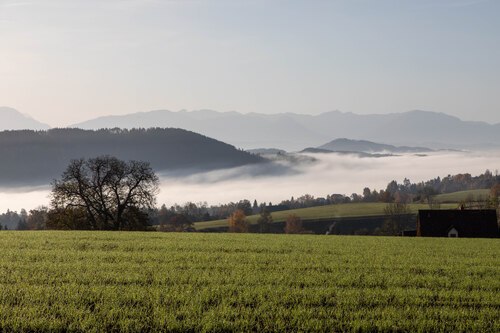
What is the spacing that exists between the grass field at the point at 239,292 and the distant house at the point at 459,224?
151 feet

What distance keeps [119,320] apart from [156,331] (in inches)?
42.4

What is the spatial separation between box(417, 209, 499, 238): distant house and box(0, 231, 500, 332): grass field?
151ft

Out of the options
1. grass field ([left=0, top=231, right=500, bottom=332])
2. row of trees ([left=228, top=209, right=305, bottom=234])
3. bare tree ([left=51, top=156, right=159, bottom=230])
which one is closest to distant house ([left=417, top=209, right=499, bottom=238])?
bare tree ([left=51, top=156, right=159, bottom=230])

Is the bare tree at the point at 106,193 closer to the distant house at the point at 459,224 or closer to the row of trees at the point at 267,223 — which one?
the distant house at the point at 459,224

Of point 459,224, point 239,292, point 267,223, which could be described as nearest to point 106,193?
point 459,224

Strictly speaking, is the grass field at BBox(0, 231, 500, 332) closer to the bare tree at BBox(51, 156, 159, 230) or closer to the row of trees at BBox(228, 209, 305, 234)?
the bare tree at BBox(51, 156, 159, 230)

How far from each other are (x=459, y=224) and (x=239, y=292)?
199 ft

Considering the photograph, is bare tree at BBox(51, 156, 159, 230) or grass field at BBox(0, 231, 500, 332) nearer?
grass field at BBox(0, 231, 500, 332)

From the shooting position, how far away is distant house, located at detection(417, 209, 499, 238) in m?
71.3

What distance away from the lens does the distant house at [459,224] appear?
234 ft

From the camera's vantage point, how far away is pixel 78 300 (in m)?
15.7

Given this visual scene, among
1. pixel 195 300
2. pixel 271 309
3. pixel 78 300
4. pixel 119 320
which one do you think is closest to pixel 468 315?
pixel 271 309

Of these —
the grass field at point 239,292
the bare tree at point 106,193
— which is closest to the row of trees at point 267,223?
the bare tree at point 106,193

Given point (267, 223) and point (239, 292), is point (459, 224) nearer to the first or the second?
point (239, 292)
